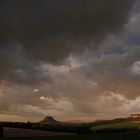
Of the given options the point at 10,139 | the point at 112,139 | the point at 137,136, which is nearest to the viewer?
the point at 10,139

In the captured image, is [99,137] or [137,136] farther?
[137,136]

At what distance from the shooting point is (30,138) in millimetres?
31672

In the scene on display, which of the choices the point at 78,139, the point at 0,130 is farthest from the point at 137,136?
the point at 0,130

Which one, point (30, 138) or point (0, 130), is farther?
point (0, 130)

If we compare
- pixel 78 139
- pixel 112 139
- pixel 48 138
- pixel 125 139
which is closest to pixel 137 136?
pixel 125 139

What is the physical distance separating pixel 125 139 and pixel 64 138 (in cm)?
827

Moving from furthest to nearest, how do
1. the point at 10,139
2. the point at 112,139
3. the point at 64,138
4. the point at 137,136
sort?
the point at 137,136
the point at 112,139
the point at 64,138
the point at 10,139

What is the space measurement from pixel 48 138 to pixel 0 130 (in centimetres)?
764

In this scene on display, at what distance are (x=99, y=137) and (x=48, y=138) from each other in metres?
5.66

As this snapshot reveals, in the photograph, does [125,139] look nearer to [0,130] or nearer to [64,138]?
[64,138]

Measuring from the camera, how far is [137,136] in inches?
1603

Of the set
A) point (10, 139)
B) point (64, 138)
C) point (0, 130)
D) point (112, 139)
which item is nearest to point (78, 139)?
point (64, 138)

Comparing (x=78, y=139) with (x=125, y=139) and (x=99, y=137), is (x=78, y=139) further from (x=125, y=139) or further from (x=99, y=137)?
(x=125, y=139)

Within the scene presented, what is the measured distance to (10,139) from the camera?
31.4 metres
